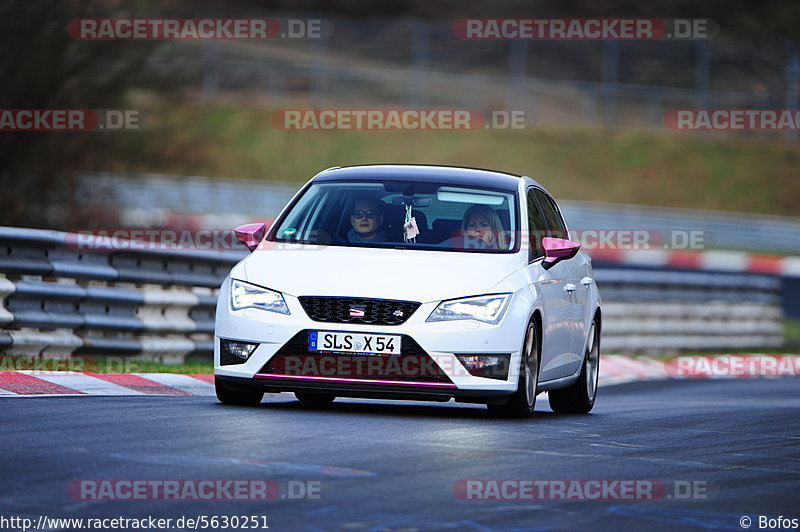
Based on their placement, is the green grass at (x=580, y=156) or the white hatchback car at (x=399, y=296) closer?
the white hatchback car at (x=399, y=296)

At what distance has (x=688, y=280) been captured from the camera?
2475 centimetres

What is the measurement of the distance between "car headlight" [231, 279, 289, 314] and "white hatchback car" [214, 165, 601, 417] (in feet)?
0.03

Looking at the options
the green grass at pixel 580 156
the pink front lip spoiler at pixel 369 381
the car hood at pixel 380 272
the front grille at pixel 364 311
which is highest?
the green grass at pixel 580 156

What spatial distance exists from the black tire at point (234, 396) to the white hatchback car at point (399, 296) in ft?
0.03

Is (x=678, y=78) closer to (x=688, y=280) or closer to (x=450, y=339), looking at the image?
(x=688, y=280)

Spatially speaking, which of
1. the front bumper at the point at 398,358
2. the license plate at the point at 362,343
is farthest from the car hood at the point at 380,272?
the license plate at the point at 362,343

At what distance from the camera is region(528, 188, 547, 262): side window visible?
10.8 meters

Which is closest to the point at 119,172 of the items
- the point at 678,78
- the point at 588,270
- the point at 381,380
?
the point at 588,270

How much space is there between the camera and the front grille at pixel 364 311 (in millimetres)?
9672

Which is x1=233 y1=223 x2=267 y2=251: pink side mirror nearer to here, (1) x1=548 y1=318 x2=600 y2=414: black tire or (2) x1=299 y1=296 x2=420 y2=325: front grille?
(2) x1=299 y1=296 x2=420 y2=325: front grille

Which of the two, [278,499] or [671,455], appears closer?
[278,499]

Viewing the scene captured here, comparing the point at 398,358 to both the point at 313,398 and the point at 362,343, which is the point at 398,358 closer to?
the point at 362,343

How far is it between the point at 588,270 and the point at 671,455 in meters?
3.94

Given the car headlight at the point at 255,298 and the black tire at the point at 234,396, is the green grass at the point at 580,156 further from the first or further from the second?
the car headlight at the point at 255,298
